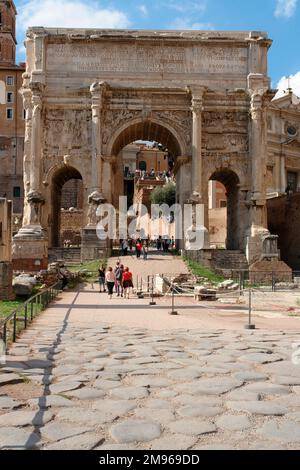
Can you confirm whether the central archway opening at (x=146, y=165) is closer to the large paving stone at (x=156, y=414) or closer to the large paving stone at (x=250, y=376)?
the large paving stone at (x=250, y=376)

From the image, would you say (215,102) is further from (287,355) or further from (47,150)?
(287,355)

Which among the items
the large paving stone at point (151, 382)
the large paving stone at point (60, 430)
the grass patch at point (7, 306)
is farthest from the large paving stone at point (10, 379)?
the grass patch at point (7, 306)

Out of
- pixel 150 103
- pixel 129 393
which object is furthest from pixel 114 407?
pixel 150 103

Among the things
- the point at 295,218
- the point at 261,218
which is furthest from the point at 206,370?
the point at 295,218

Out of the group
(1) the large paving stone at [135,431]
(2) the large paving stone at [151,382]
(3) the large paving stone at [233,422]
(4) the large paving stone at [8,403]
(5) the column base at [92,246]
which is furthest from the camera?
(5) the column base at [92,246]

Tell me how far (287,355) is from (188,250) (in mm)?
20130

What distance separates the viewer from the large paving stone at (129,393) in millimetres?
5121

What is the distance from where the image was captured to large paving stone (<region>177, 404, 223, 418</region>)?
14.8 feet

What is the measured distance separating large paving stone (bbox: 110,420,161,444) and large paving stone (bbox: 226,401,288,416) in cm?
86

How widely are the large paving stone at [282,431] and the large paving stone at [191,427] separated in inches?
14.6

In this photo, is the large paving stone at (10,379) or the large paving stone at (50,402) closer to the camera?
the large paving stone at (50,402)

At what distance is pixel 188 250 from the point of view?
27.5 meters

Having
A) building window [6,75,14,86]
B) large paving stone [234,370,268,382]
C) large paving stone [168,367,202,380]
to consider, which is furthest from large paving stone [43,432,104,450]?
building window [6,75,14,86]

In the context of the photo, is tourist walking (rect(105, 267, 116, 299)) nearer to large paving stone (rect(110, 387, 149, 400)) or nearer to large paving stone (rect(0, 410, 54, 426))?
large paving stone (rect(110, 387, 149, 400))
